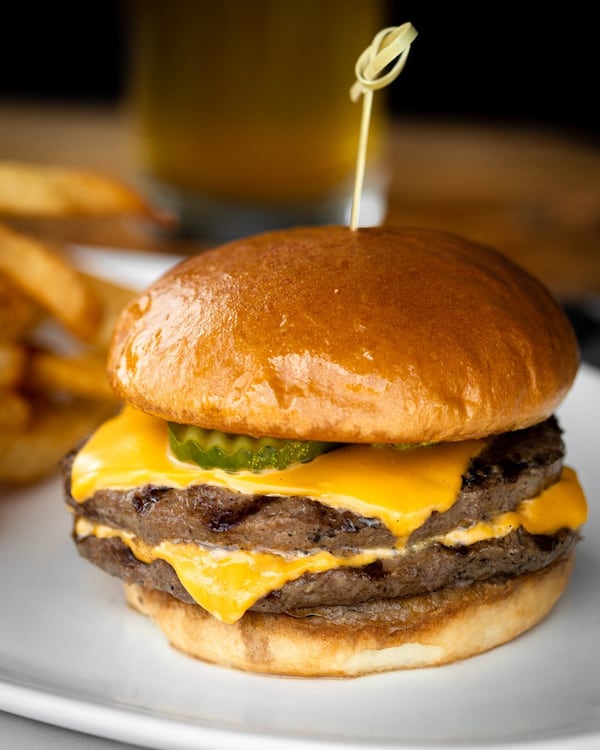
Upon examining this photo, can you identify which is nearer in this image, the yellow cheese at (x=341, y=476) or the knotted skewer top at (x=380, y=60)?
the yellow cheese at (x=341, y=476)

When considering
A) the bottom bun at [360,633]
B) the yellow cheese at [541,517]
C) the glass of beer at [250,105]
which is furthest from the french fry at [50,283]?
the glass of beer at [250,105]

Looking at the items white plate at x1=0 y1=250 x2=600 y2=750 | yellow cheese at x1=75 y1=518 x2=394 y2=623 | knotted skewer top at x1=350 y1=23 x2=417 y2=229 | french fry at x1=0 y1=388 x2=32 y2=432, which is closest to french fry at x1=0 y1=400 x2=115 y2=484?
french fry at x1=0 y1=388 x2=32 y2=432

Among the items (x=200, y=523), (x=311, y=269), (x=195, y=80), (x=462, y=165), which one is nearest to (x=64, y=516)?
(x=200, y=523)

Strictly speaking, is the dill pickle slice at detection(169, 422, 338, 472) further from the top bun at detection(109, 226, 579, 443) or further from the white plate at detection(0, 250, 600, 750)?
the white plate at detection(0, 250, 600, 750)

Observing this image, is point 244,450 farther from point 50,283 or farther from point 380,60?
point 50,283

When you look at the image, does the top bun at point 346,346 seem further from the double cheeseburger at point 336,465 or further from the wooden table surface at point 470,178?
the wooden table surface at point 470,178

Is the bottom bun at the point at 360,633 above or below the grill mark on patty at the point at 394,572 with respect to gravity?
below

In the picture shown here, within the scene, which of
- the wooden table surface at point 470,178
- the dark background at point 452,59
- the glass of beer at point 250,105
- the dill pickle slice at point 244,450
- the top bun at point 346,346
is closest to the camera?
the top bun at point 346,346
